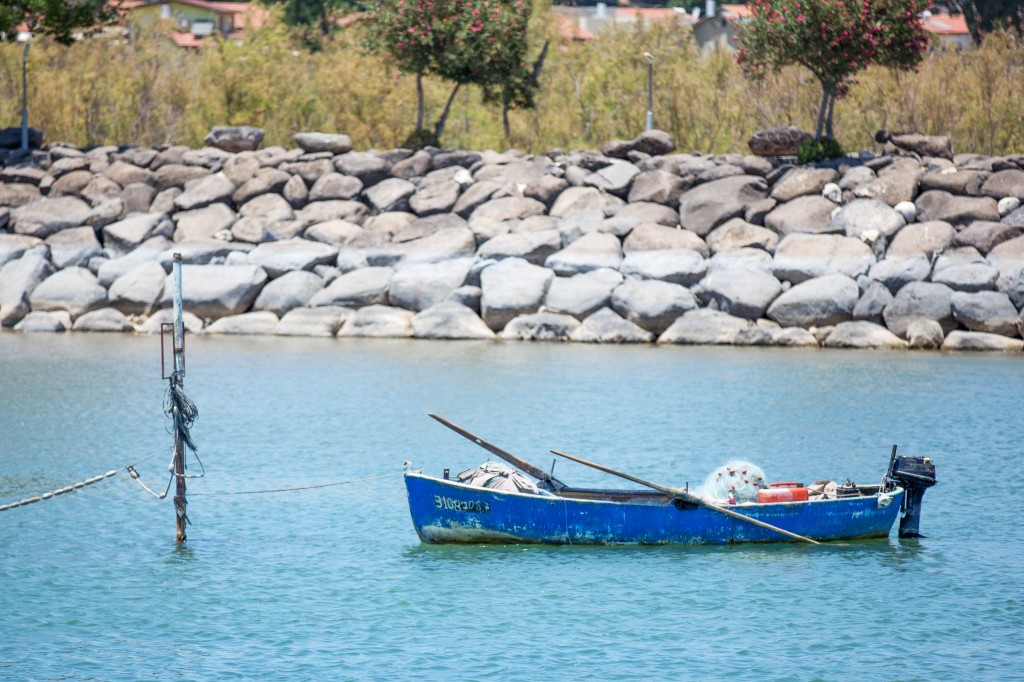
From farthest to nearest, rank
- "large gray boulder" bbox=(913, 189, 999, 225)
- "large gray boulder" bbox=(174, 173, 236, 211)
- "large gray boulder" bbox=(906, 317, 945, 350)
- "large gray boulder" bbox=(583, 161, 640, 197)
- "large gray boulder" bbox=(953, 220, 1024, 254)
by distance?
"large gray boulder" bbox=(174, 173, 236, 211) < "large gray boulder" bbox=(583, 161, 640, 197) < "large gray boulder" bbox=(913, 189, 999, 225) < "large gray boulder" bbox=(953, 220, 1024, 254) < "large gray boulder" bbox=(906, 317, 945, 350)

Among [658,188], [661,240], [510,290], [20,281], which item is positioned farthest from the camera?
[658,188]

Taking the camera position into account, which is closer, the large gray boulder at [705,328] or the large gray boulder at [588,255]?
the large gray boulder at [705,328]

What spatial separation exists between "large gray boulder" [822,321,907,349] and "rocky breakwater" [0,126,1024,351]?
6cm

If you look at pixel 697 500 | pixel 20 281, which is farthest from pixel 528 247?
pixel 697 500

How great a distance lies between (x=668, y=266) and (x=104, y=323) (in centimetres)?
1618

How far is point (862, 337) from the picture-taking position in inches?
1417

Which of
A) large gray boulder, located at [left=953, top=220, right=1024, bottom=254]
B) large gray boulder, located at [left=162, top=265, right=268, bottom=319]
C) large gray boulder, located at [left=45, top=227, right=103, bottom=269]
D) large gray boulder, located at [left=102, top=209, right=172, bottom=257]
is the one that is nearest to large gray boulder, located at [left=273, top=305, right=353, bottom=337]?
large gray boulder, located at [left=162, top=265, right=268, bottom=319]

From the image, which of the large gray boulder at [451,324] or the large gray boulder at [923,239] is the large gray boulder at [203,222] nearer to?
the large gray boulder at [451,324]

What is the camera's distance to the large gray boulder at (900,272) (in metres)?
36.4

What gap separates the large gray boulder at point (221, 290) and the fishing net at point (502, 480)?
22369 mm

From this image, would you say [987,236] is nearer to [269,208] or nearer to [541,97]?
[269,208]

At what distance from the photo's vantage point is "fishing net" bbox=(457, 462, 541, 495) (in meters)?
18.3

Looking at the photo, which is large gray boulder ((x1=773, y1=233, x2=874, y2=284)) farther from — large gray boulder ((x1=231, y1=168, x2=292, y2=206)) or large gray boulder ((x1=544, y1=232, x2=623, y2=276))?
large gray boulder ((x1=231, y1=168, x2=292, y2=206))

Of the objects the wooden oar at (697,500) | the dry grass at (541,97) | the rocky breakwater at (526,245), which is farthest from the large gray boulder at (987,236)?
the wooden oar at (697,500)
